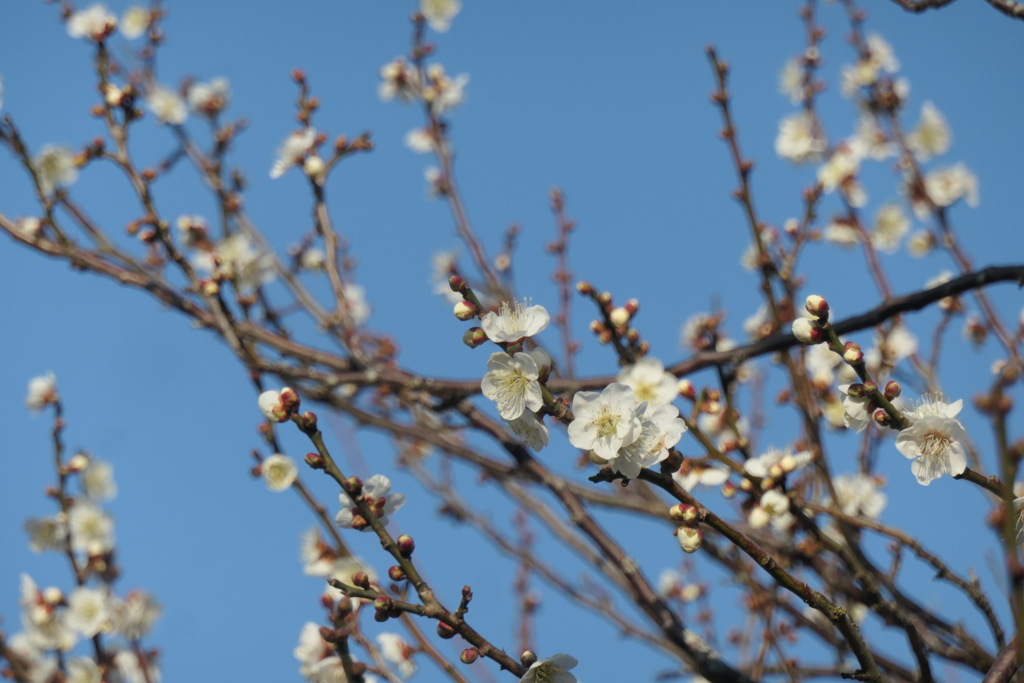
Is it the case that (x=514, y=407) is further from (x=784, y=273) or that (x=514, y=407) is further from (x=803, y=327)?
(x=784, y=273)

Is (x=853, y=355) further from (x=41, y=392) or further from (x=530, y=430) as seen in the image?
(x=41, y=392)

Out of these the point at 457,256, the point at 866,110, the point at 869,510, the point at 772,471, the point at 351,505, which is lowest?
the point at 351,505

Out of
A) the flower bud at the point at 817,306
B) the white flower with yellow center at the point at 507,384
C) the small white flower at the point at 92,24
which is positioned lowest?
the white flower with yellow center at the point at 507,384

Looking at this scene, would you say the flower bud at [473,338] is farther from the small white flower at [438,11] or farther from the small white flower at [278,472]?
the small white flower at [438,11]

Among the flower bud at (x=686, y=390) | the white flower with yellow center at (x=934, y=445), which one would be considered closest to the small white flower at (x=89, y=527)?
the flower bud at (x=686, y=390)

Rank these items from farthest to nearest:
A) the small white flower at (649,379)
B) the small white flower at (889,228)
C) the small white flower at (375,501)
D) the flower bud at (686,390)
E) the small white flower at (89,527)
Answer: the small white flower at (889,228) < the small white flower at (89,527) < the flower bud at (686,390) < the small white flower at (649,379) < the small white flower at (375,501)

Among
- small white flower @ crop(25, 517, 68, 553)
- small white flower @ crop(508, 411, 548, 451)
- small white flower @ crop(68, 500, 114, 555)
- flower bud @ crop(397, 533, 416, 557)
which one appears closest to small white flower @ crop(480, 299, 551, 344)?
small white flower @ crop(508, 411, 548, 451)

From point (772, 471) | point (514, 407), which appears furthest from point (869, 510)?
point (514, 407)
